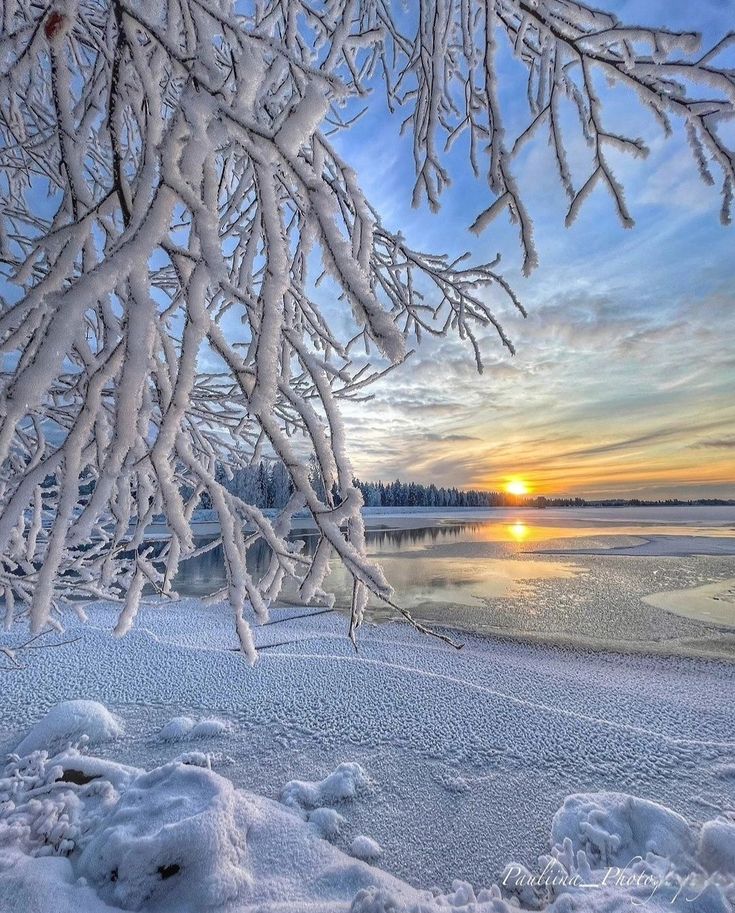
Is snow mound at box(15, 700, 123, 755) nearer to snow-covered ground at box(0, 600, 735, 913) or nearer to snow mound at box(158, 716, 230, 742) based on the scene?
snow-covered ground at box(0, 600, 735, 913)

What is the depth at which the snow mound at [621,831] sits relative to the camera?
2.48 meters

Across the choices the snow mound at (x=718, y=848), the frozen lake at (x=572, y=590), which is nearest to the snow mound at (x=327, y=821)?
the snow mound at (x=718, y=848)

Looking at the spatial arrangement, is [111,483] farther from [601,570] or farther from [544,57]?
[601,570]

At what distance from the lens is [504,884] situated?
7.97 ft

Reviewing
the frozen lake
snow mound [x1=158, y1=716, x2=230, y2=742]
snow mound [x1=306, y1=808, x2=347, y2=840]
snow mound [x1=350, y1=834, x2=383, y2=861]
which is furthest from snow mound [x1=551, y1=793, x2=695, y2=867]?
the frozen lake

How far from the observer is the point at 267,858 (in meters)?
2.49

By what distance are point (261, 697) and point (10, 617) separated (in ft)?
9.18

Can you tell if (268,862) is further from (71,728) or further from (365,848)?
(71,728)

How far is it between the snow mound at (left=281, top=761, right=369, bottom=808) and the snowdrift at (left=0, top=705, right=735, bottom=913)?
2cm

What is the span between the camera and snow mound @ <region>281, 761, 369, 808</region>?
10.0ft

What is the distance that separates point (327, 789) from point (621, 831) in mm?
1747

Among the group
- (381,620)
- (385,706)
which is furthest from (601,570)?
(385,706)

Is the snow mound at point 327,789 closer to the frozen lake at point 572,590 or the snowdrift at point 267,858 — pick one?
the snowdrift at point 267,858

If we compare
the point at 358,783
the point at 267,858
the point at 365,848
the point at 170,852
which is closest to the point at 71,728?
the point at 170,852
